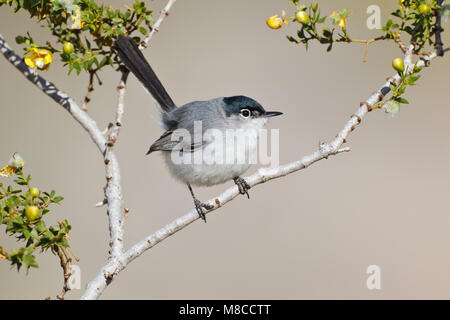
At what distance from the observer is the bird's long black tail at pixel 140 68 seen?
2381mm

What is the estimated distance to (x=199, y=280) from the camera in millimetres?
4410

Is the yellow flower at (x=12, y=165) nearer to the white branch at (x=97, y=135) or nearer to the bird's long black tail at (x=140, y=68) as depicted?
the white branch at (x=97, y=135)

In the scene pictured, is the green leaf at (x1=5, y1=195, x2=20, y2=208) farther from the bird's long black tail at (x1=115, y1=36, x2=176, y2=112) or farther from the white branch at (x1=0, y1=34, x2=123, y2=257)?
the bird's long black tail at (x1=115, y1=36, x2=176, y2=112)

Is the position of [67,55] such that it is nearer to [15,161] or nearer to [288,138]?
[15,161]

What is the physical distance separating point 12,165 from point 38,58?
47cm

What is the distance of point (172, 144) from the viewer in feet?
9.88

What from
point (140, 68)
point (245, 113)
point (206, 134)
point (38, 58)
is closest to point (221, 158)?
point (206, 134)

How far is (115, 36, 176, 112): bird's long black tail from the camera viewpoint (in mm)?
2381

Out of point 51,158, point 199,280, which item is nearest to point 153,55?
point 51,158

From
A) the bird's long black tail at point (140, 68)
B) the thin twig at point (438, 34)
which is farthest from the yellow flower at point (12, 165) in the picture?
the thin twig at point (438, 34)

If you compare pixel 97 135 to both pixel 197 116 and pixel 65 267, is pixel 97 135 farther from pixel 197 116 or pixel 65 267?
pixel 197 116

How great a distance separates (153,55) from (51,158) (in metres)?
1.58

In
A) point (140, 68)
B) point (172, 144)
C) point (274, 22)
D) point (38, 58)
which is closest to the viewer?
point (38, 58)

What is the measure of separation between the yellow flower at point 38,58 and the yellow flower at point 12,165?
42 cm
